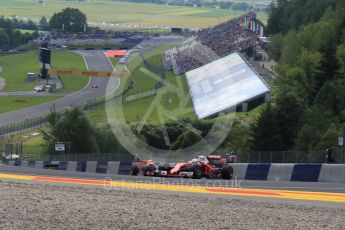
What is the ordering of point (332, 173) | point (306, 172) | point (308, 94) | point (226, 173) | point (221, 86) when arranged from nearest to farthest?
point (332, 173) → point (226, 173) → point (306, 172) → point (221, 86) → point (308, 94)

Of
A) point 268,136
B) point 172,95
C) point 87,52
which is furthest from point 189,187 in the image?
point 87,52

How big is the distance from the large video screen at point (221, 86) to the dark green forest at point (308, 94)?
103 inches

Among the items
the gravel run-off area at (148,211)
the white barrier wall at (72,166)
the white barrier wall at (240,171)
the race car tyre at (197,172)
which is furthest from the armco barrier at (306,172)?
the white barrier wall at (72,166)

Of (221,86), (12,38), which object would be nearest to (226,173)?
(221,86)

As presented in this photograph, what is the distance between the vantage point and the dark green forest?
173ft

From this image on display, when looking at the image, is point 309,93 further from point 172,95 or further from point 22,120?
point 22,120

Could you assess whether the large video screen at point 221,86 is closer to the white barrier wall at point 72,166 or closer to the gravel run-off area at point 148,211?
the white barrier wall at point 72,166

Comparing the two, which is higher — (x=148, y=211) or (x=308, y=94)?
(x=148, y=211)

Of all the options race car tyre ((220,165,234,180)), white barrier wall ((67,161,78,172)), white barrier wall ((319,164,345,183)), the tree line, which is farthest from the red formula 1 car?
the tree line

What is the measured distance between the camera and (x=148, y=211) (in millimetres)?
11531

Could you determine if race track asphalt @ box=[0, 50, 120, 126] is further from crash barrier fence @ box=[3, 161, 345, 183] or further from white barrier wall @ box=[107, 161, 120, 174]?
crash barrier fence @ box=[3, 161, 345, 183]

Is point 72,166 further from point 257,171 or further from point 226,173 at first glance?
point 226,173

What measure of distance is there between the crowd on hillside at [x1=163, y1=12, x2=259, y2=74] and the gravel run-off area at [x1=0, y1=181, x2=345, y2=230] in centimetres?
6319

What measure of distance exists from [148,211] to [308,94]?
58.9 m
